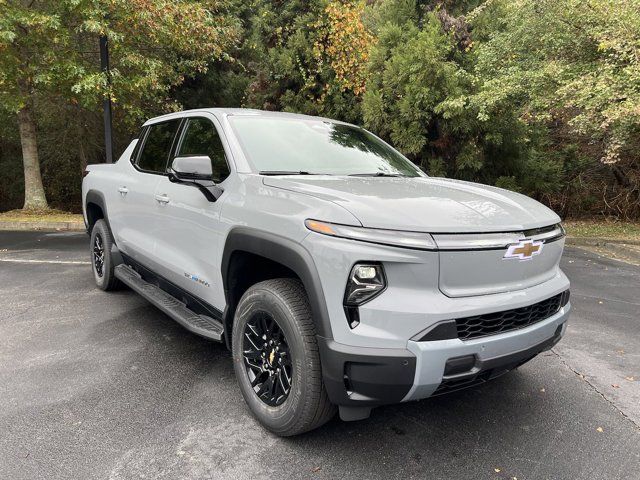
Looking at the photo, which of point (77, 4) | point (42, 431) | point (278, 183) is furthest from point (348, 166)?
point (77, 4)

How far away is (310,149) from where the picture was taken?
3441 millimetres

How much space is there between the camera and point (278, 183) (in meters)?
2.72

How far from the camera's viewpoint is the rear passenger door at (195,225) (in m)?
3.04

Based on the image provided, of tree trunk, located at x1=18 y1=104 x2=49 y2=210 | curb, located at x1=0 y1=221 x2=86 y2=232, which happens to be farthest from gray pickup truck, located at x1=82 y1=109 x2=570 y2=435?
tree trunk, located at x1=18 y1=104 x2=49 y2=210

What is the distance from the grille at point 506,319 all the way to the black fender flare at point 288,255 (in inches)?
24.4

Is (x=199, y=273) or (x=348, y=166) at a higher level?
(x=348, y=166)

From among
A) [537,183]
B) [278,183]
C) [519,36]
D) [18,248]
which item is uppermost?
[519,36]

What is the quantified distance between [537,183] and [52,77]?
1187cm

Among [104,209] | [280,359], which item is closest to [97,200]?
[104,209]

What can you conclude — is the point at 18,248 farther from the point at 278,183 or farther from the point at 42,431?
the point at 278,183

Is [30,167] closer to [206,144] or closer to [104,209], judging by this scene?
[104,209]

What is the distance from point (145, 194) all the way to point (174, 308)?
1.06 m

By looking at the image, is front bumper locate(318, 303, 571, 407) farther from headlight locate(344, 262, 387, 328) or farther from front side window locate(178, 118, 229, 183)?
front side window locate(178, 118, 229, 183)

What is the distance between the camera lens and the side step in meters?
3.11
